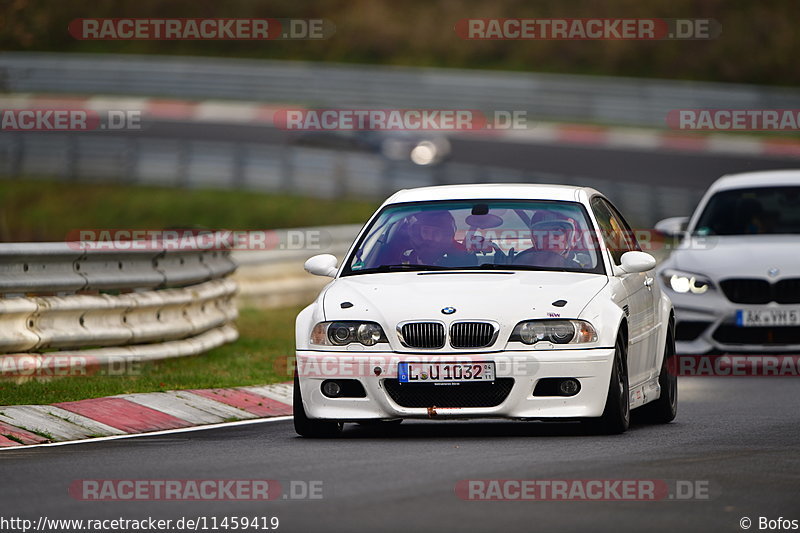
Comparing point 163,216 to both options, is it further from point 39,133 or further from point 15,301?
point 15,301

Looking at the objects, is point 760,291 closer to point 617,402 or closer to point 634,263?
point 634,263

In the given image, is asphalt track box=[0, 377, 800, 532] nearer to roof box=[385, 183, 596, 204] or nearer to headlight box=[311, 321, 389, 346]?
headlight box=[311, 321, 389, 346]

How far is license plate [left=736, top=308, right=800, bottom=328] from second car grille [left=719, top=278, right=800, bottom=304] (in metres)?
0.09

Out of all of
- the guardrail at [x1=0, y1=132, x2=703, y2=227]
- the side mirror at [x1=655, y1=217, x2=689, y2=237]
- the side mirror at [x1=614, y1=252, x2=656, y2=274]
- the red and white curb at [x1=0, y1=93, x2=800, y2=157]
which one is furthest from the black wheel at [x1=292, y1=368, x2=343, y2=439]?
the red and white curb at [x1=0, y1=93, x2=800, y2=157]

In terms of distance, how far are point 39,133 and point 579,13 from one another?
898 inches

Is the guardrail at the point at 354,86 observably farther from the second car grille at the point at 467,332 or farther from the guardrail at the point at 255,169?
the second car grille at the point at 467,332

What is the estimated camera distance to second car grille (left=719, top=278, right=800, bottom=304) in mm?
14875

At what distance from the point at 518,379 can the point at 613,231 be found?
6.91ft

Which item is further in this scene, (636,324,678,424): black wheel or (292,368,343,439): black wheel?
(636,324,678,424): black wheel

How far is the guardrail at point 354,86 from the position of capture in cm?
4762

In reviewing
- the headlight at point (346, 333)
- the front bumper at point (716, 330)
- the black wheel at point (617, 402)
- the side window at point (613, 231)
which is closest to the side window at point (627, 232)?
the side window at point (613, 231)

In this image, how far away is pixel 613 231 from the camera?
11.5 meters

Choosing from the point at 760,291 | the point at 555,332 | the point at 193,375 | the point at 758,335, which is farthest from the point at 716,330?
the point at 555,332

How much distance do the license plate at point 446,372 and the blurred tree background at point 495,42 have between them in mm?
44843
